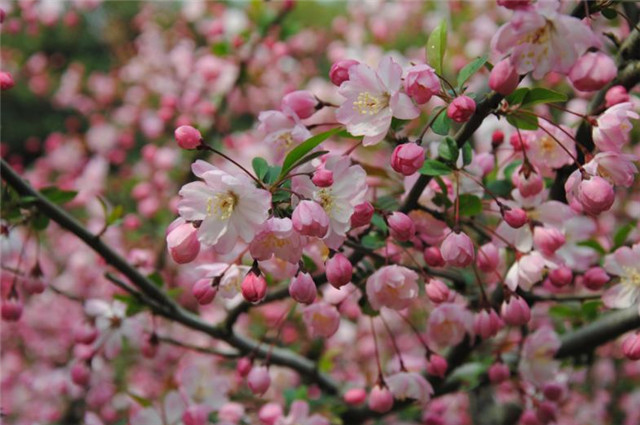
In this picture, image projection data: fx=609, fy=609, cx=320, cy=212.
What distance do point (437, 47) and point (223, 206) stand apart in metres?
0.42

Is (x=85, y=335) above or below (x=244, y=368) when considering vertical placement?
below

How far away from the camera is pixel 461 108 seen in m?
0.85

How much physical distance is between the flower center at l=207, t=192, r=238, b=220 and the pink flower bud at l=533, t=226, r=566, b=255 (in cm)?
57

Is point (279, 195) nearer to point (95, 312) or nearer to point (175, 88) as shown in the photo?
point (95, 312)

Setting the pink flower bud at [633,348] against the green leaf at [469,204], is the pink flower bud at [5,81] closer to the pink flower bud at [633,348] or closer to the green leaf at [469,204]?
the green leaf at [469,204]

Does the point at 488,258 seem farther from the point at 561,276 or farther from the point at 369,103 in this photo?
the point at 369,103

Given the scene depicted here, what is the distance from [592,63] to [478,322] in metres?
0.53

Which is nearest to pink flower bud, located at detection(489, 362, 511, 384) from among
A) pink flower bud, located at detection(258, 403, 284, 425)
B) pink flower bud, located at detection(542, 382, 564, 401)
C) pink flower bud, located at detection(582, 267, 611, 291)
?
pink flower bud, located at detection(542, 382, 564, 401)

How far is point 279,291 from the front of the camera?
4.77ft

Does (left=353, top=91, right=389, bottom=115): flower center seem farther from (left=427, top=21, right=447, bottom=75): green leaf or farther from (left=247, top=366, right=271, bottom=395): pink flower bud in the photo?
(left=247, top=366, right=271, bottom=395): pink flower bud

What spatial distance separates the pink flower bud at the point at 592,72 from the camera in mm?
780

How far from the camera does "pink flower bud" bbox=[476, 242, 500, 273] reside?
3.73 ft

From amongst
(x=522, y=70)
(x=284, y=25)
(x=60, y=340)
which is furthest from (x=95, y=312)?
(x=60, y=340)

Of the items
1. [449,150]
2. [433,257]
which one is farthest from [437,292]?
[449,150]
